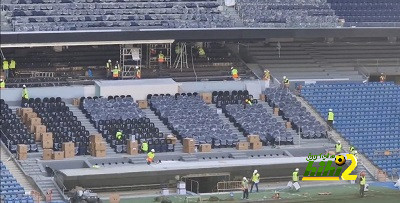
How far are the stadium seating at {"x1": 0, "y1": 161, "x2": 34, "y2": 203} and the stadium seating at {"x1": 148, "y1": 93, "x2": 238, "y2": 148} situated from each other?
8.13 m

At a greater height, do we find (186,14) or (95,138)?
(186,14)

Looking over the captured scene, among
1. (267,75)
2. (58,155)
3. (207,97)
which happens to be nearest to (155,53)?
(207,97)

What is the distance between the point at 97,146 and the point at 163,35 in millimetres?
7233

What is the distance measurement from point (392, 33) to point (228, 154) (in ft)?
38.1

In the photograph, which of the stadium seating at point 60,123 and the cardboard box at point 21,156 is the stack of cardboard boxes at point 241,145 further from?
the cardboard box at point 21,156

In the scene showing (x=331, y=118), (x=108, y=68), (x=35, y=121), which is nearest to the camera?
(x=35, y=121)

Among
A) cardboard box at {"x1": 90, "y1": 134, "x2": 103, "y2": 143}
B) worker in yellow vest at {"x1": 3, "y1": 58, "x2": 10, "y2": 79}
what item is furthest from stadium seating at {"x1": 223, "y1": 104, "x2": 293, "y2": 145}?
worker in yellow vest at {"x1": 3, "y1": 58, "x2": 10, "y2": 79}

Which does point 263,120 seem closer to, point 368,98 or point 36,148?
point 368,98

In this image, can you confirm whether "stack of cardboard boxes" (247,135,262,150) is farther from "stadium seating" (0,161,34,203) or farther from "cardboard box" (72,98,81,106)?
"stadium seating" (0,161,34,203)

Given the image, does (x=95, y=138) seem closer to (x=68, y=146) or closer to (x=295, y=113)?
(x=68, y=146)

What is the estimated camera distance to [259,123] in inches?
2525

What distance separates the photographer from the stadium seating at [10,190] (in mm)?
54688

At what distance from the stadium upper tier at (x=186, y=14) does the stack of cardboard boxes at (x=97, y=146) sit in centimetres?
588

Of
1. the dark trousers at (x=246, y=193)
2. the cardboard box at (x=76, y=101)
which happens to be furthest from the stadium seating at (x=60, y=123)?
the dark trousers at (x=246, y=193)
